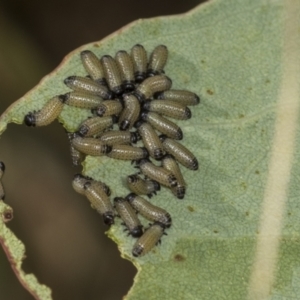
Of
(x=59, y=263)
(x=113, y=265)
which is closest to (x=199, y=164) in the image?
(x=113, y=265)

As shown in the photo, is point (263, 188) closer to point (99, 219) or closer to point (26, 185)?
point (99, 219)

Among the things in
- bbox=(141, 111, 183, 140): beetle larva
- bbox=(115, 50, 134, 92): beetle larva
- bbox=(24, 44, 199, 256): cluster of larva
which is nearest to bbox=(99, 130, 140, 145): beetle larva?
bbox=(24, 44, 199, 256): cluster of larva

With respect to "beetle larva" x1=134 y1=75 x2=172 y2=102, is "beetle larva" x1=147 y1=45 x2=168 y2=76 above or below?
above

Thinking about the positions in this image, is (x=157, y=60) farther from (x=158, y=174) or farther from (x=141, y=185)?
(x=141, y=185)

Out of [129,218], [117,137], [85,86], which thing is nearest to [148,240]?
[129,218]

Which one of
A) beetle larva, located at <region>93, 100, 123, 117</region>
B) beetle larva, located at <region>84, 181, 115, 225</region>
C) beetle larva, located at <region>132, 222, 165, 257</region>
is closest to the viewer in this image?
beetle larva, located at <region>132, 222, 165, 257</region>

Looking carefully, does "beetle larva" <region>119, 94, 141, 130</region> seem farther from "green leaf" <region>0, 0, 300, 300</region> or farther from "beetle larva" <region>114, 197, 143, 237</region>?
Result: "beetle larva" <region>114, 197, 143, 237</region>
